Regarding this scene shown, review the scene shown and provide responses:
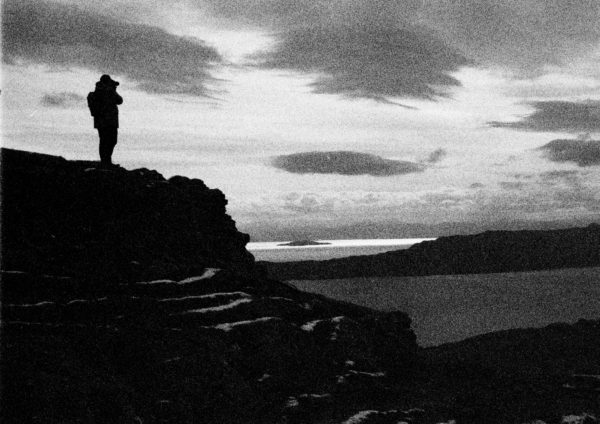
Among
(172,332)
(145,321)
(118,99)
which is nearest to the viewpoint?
(145,321)

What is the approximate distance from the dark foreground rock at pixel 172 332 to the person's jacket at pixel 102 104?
3.51 metres

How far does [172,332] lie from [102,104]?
11843 mm

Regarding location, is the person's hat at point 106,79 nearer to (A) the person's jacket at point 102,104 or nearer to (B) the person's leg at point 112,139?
(A) the person's jacket at point 102,104

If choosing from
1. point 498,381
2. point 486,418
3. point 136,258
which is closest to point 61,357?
point 136,258

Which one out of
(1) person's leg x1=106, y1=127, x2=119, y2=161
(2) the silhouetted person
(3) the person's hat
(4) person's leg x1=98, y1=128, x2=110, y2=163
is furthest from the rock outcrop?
(3) the person's hat

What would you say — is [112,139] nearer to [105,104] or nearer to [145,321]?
[105,104]

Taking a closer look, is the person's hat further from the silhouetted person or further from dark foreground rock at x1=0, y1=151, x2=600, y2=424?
dark foreground rock at x1=0, y1=151, x2=600, y2=424

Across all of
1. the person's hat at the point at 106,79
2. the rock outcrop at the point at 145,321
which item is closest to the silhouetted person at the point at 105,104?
the person's hat at the point at 106,79

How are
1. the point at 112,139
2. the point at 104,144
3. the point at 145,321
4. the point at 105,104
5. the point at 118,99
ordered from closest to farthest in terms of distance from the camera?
1. the point at 145,321
2. the point at 105,104
3. the point at 118,99
4. the point at 112,139
5. the point at 104,144

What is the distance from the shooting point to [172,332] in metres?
26.8

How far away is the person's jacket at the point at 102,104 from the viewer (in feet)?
95.3

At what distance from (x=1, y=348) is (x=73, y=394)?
3.06 m

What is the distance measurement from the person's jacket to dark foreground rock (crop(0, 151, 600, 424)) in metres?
3.51

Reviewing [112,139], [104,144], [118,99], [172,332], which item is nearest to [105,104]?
[118,99]
